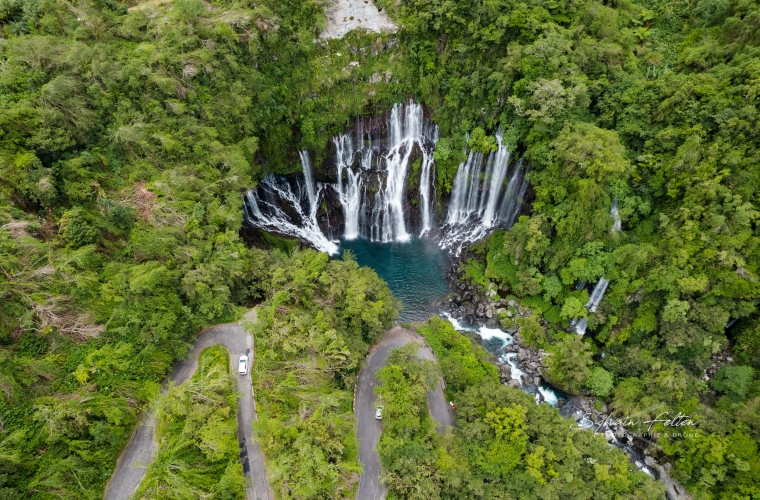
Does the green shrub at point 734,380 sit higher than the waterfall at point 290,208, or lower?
lower

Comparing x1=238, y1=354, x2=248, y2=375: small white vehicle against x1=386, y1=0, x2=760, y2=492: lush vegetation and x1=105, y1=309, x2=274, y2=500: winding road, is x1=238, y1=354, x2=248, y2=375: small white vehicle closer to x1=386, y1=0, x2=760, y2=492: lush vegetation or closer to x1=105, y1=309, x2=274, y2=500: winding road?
x1=105, y1=309, x2=274, y2=500: winding road

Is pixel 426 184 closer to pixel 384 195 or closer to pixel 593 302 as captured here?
pixel 384 195

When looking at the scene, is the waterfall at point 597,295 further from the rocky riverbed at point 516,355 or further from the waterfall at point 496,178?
the waterfall at point 496,178

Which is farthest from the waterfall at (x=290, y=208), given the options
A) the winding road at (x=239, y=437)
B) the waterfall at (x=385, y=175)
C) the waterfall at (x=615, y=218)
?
the waterfall at (x=615, y=218)

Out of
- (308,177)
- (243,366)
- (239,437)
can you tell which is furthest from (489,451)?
(308,177)

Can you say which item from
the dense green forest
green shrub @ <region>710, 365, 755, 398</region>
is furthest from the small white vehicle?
green shrub @ <region>710, 365, 755, 398</region>

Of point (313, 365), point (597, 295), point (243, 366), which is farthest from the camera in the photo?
point (597, 295)
